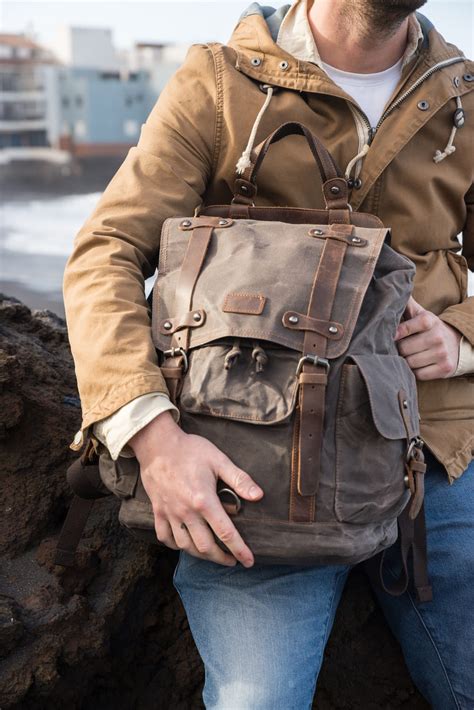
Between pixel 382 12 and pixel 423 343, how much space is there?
0.72 meters

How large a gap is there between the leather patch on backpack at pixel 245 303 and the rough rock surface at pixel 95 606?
0.63 m

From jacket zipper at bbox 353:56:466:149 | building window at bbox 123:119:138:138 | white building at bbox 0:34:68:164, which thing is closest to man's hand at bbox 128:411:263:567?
jacket zipper at bbox 353:56:466:149

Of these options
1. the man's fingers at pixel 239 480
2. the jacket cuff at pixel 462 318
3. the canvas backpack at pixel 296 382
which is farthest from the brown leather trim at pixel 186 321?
the jacket cuff at pixel 462 318

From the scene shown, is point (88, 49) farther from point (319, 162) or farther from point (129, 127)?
point (319, 162)

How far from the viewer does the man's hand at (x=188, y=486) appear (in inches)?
53.7

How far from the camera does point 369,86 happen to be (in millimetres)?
1854

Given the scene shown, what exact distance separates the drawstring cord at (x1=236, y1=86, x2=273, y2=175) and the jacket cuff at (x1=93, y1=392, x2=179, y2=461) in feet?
1.74

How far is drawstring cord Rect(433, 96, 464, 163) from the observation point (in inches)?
71.8

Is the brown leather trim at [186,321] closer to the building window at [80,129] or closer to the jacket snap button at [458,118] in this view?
the jacket snap button at [458,118]

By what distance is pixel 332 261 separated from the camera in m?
1.46

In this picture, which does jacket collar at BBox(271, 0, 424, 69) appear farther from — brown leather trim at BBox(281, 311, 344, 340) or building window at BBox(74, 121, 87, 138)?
building window at BBox(74, 121, 87, 138)

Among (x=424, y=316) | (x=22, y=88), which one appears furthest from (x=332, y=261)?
(x=22, y=88)

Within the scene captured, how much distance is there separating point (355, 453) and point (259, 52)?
936 millimetres

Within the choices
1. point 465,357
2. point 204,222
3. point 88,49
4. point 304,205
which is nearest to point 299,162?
point 304,205
